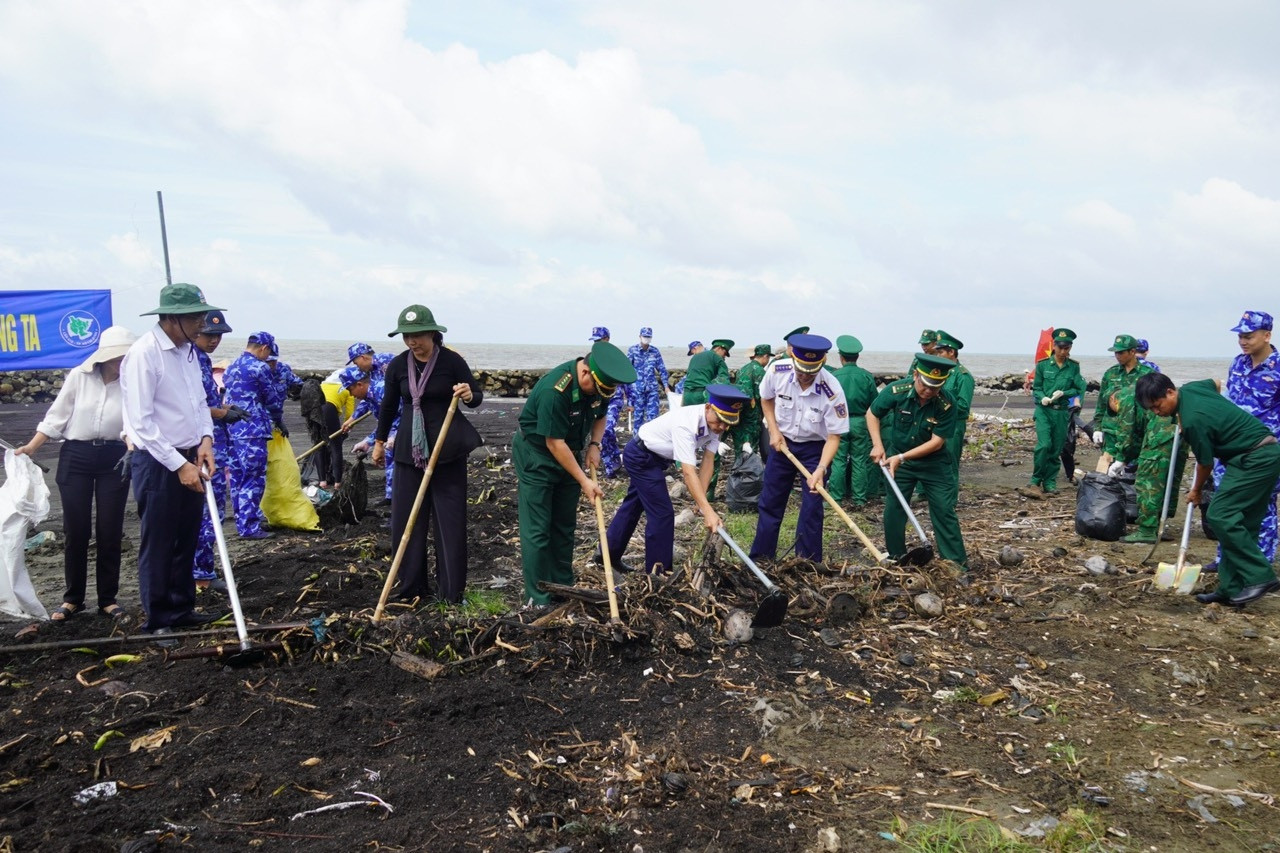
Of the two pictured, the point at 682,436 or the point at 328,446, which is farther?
the point at 328,446

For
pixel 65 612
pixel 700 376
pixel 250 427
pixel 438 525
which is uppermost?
pixel 700 376

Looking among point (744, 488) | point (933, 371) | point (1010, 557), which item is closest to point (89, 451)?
point (933, 371)

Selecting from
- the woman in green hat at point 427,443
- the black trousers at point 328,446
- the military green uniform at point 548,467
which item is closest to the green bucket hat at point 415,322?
the woman in green hat at point 427,443

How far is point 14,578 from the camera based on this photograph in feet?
17.8

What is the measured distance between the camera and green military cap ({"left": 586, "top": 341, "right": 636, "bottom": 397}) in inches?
204

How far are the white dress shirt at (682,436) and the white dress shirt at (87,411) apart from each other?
3.40 meters

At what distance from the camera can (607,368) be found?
17.1 feet

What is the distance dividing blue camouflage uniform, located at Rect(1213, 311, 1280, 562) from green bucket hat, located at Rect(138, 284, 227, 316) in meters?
7.16

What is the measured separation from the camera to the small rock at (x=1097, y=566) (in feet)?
21.9

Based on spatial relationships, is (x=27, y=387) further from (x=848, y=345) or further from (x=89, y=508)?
(x=848, y=345)

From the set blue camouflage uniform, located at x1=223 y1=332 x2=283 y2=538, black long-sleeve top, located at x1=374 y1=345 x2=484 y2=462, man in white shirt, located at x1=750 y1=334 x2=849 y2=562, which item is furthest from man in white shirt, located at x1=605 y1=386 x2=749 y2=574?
blue camouflage uniform, located at x1=223 y1=332 x2=283 y2=538

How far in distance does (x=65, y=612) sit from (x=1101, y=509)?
326 inches

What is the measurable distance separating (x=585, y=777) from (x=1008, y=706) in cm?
226

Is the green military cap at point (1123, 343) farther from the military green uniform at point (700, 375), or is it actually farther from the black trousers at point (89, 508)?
the black trousers at point (89, 508)
